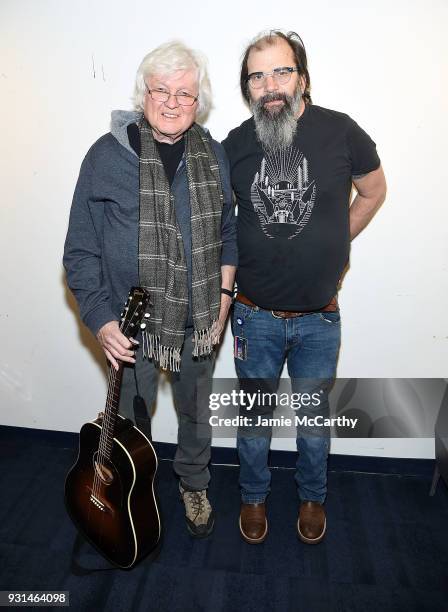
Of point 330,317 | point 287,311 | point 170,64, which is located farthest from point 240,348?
point 170,64

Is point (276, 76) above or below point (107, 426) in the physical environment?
above

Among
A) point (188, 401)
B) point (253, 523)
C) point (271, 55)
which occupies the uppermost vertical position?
point (271, 55)

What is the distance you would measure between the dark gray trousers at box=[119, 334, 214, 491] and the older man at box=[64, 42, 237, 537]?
0.11 metres

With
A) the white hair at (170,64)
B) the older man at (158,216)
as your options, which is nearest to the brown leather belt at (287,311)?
the older man at (158,216)

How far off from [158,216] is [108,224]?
0.17m

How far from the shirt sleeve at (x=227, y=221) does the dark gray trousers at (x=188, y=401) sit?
0.32 metres

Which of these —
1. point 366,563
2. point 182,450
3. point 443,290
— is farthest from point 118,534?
point 443,290

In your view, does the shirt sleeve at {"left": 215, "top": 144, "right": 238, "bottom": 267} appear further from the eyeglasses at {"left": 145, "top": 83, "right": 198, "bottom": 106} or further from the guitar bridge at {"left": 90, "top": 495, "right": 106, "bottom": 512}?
the guitar bridge at {"left": 90, "top": 495, "right": 106, "bottom": 512}

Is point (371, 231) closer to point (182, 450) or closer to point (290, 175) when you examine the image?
point (290, 175)

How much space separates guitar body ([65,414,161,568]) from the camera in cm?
175

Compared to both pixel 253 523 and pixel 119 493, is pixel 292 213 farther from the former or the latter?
pixel 253 523

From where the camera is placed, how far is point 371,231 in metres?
2.11

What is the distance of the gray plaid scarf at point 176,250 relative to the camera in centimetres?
162

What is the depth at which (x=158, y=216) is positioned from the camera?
163cm
